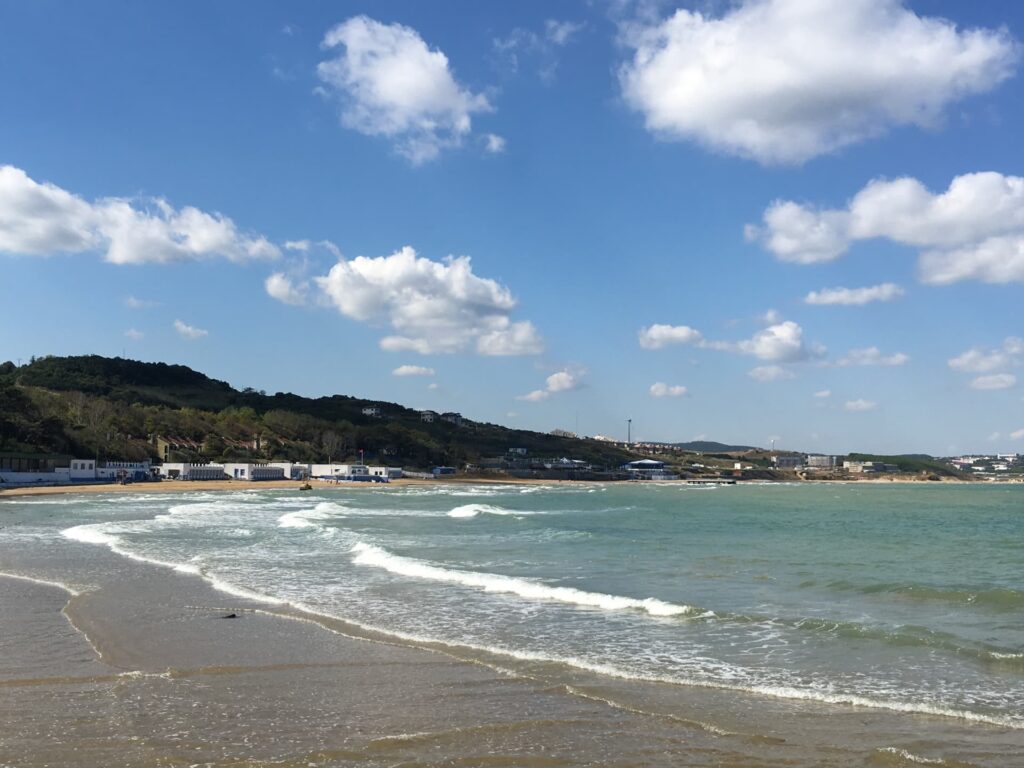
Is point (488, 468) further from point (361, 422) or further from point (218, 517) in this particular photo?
point (218, 517)

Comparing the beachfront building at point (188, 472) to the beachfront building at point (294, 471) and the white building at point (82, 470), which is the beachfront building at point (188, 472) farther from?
the white building at point (82, 470)

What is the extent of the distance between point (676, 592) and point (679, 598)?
0.87m

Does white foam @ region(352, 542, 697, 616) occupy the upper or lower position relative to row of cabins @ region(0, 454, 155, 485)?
lower

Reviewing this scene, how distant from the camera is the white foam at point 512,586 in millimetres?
15688

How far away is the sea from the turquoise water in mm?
60

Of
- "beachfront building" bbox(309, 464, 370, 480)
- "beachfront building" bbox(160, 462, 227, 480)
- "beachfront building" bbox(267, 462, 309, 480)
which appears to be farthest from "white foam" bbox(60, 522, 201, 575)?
"beachfront building" bbox(309, 464, 370, 480)

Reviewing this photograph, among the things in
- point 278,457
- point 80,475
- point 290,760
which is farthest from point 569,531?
point 278,457

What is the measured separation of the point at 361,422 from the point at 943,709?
168917mm

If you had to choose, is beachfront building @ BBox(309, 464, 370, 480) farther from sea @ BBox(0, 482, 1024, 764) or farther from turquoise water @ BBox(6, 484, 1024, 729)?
sea @ BBox(0, 482, 1024, 764)

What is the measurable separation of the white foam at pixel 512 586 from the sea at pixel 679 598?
3.2 inches

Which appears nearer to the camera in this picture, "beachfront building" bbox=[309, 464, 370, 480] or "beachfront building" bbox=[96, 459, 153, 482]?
"beachfront building" bbox=[96, 459, 153, 482]

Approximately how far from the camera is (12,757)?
6.93m

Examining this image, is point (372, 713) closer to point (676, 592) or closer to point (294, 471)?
point (676, 592)

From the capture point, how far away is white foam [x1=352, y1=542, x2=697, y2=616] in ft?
51.5
